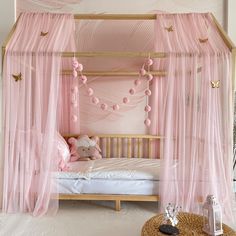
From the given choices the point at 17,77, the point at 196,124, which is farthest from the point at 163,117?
the point at 17,77

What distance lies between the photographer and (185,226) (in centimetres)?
202

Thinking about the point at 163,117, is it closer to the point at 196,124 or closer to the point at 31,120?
the point at 196,124

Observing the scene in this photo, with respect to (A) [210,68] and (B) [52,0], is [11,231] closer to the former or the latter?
(A) [210,68]

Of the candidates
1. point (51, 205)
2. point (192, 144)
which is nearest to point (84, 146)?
point (51, 205)

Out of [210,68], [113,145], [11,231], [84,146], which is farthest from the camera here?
[113,145]

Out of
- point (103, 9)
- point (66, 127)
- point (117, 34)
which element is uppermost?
point (103, 9)

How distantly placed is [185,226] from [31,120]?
1.67m

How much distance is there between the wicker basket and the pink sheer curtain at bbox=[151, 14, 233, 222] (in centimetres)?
48

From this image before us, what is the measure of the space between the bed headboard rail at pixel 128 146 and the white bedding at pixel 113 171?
1.47 ft

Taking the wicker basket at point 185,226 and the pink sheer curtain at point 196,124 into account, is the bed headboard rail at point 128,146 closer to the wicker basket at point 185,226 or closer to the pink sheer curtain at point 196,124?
the pink sheer curtain at point 196,124

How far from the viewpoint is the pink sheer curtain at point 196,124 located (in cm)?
252

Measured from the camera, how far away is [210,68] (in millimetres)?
2516

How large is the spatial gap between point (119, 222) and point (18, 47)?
1926 mm

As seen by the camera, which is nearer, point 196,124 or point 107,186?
point 196,124
